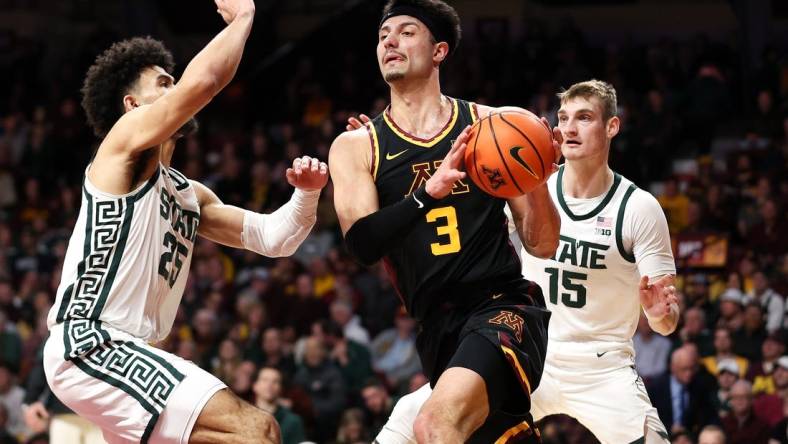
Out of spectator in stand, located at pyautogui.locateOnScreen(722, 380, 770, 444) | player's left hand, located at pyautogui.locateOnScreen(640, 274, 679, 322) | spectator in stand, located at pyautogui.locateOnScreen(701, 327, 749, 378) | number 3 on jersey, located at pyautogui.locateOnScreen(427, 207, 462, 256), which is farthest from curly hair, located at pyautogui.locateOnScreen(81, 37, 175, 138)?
spectator in stand, located at pyautogui.locateOnScreen(701, 327, 749, 378)

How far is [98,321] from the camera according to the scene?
17.0 ft

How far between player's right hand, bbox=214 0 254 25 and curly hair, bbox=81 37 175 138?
555 mm

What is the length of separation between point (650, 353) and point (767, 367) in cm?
114

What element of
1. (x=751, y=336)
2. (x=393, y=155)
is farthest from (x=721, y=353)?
(x=393, y=155)

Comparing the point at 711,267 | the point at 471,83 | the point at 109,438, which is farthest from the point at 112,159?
the point at 471,83

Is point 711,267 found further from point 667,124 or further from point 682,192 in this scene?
point 667,124

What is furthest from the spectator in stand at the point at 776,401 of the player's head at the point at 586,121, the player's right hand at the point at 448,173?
the player's right hand at the point at 448,173

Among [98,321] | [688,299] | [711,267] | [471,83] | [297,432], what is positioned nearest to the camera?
[98,321]

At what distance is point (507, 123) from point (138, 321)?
193 centimetres

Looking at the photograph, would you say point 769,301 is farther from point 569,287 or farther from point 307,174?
point 307,174

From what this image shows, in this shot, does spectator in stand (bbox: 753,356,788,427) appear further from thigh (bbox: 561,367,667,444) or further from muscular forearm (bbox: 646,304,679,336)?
muscular forearm (bbox: 646,304,679,336)

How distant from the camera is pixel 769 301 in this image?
11500 mm

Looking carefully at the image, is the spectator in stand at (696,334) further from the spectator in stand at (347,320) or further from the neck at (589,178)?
the neck at (589,178)

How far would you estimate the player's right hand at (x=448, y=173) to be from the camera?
507 centimetres
